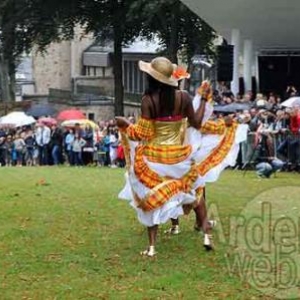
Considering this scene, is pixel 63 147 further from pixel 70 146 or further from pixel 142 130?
pixel 142 130

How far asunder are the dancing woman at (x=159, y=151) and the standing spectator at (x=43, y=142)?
63.2 feet

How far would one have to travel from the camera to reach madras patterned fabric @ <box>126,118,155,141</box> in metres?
9.24

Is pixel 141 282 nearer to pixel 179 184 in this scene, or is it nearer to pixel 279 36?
pixel 179 184

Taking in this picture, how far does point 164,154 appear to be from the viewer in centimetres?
930

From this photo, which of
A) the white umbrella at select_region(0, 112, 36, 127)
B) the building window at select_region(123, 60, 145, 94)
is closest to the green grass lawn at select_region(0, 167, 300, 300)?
the white umbrella at select_region(0, 112, 36, 127)

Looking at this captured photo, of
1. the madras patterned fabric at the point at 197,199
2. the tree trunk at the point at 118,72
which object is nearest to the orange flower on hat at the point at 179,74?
the madras patterned fabric at the point at 197,199

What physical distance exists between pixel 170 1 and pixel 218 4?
6815 millimetres

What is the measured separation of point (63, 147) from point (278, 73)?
37.0 feet

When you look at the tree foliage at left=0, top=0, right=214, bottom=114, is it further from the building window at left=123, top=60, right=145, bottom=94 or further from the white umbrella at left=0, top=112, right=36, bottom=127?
the building window at left=123, top=60, right=145, bottom=94

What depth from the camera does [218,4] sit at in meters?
29.9

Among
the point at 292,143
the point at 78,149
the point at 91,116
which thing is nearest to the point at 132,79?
the point at 91,116

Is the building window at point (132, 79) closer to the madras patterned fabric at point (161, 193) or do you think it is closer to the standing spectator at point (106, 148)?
the standing spectator at point (106, 148)

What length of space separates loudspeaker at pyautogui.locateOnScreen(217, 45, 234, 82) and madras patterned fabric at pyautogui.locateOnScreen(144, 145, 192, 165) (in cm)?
2047

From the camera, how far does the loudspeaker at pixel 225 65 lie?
98.2 ft
